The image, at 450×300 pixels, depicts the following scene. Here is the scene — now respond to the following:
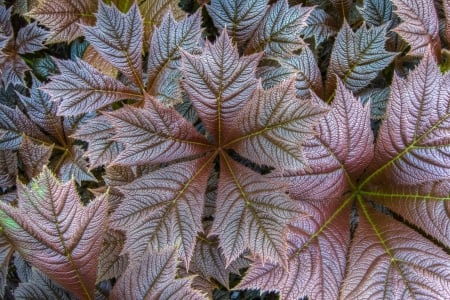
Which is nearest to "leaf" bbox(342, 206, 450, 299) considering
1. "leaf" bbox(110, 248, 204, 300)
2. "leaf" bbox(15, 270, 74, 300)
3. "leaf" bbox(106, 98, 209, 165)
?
"leaf" bbox(110, 248, 204, 300)

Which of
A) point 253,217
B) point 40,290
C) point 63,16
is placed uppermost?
point 63,16

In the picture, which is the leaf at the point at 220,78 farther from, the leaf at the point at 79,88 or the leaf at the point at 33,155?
the leaf at the point at 33,155

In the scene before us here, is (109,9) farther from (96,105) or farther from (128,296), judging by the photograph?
(128,296)

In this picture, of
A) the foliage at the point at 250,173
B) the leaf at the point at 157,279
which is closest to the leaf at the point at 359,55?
the foliage at the point at 250,173

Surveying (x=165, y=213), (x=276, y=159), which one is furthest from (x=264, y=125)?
(x=165, y=213)

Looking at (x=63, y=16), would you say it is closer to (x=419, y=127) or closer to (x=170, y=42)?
(x=170, y=42)

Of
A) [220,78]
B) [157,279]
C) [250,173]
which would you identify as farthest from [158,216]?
[220,78]
